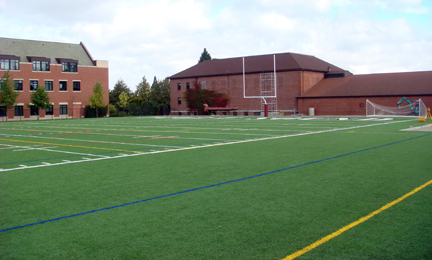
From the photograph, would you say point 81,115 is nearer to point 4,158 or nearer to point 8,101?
point 8,101

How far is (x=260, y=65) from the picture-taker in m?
65.2

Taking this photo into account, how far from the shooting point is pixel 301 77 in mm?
60000

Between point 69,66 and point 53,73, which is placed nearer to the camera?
point 53,73

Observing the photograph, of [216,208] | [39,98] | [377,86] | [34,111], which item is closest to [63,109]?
[34,111]

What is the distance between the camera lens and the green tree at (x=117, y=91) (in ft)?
322

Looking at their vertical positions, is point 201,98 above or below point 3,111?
above

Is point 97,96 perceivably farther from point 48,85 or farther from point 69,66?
point 48,85

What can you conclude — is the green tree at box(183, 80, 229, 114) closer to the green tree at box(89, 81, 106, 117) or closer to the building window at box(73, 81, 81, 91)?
the green tree at box(89, 81, 106, 117)

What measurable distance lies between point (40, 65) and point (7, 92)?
8585mm

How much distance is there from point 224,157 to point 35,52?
56988 mm

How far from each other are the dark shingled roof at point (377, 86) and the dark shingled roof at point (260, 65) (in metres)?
3.73

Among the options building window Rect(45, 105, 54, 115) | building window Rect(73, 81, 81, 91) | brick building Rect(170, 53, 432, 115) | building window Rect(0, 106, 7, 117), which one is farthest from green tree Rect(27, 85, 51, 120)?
brick building Rect(170, 53, 432, 115)

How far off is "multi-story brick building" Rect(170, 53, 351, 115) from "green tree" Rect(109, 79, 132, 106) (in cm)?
3068

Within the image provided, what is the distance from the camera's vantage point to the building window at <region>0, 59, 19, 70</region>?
181 feet
